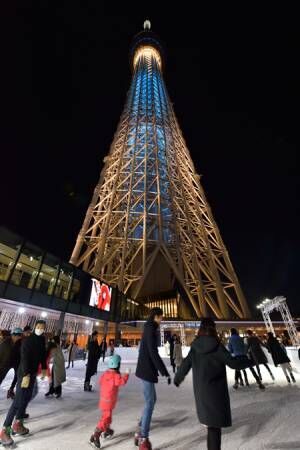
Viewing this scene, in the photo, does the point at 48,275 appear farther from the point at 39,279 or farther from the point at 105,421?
the point at 105,421

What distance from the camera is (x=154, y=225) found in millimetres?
34250

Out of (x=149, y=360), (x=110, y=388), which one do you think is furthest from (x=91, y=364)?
(x=149, y=360)

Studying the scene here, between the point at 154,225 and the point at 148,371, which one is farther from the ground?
the point at 154,225

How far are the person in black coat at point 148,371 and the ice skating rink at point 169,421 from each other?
0.28 m

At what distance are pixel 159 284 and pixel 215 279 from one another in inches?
362

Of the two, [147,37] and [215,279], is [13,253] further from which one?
[147,37]

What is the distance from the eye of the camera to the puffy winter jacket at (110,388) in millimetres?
3447

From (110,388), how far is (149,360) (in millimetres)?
779

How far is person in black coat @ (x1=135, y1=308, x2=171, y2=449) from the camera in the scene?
3053 millimetres

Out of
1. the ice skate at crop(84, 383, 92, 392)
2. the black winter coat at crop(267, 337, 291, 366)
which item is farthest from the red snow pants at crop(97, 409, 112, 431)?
the black winter coat at crop(267, 337, 291, 366)

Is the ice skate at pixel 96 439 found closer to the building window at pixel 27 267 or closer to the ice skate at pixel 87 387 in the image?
the ice skate at pixel 87 387

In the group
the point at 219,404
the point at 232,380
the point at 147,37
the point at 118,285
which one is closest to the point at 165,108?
the point at 147,37

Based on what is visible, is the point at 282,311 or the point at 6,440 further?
the point at 282,311

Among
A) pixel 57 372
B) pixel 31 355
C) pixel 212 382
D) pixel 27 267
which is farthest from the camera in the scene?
pixel 27 267
